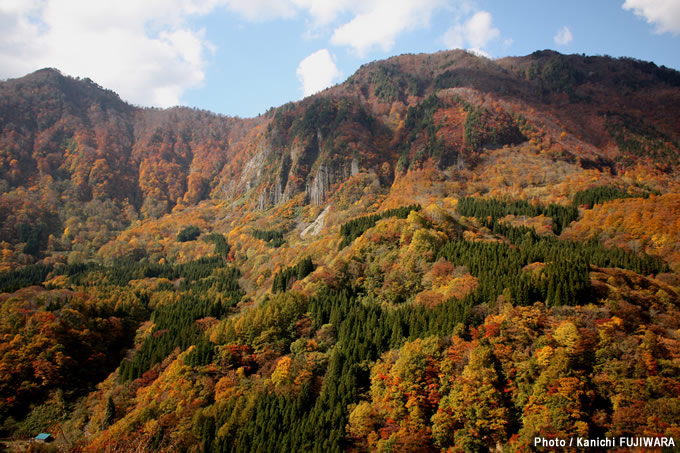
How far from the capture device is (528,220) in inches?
5600

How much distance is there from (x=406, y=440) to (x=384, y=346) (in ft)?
66.9

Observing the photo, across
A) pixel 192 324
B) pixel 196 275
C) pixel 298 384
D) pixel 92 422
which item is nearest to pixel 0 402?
pixel 92 422

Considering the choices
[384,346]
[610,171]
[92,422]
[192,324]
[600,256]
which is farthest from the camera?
[610,171]

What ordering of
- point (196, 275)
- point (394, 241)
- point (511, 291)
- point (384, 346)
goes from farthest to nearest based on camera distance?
1. point (196, 275)
2. point (394, 241)
3. point (384, 346)
4. point (511, 291)

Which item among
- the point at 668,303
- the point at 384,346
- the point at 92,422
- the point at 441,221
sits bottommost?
the point at 92,422

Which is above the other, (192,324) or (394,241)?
(394,241)

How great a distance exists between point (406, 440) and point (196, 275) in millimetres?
139796

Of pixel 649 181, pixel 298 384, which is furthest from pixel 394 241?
pixel 649 181

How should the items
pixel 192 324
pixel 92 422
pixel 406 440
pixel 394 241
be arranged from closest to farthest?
1. pixel 406 440
2. pixel 92 422
3. pixel 192 324
4. pixel 394 241

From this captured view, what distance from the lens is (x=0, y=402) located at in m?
87.4

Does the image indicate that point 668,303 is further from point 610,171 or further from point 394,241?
point 610,171

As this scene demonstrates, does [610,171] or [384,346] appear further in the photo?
[610,171]

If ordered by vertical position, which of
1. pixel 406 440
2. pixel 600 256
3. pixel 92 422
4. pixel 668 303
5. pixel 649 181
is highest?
pixel 649 181

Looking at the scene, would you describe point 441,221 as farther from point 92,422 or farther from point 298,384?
point 92,422
